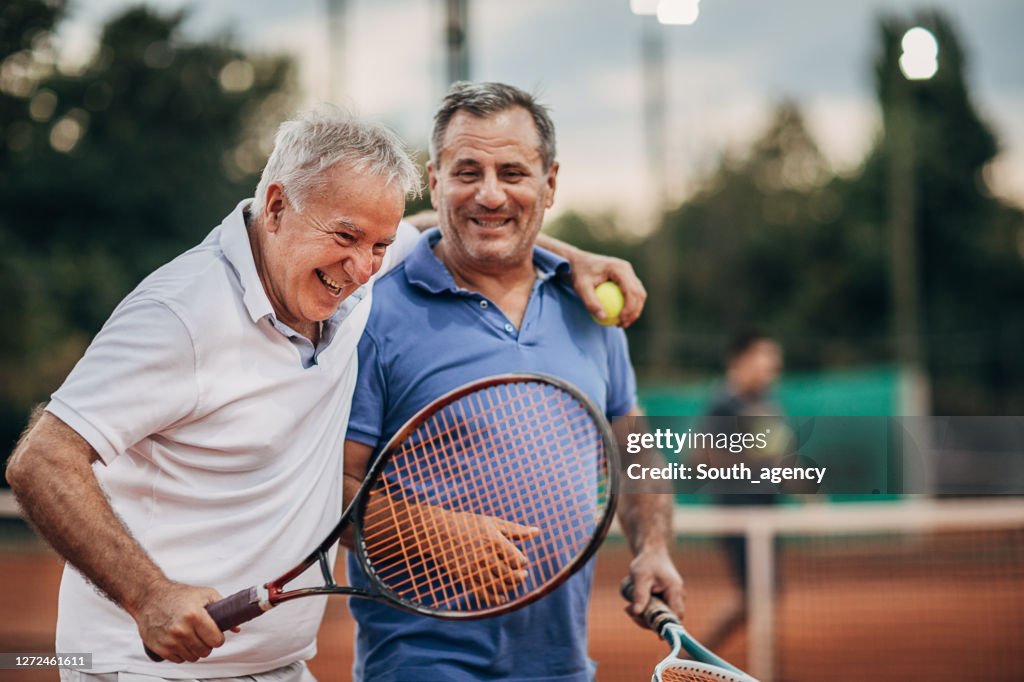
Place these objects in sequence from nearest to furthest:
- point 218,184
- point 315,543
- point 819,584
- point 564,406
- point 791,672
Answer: point 315,543
point 564,406
point 791,672
point 819,584
point 218,184

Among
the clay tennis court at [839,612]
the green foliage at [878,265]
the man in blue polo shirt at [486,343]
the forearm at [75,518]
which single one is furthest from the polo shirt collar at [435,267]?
the green foliage at [878,265]

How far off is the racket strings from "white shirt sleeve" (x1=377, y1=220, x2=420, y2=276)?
39 centimetres

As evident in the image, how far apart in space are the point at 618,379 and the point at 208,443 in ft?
3.10

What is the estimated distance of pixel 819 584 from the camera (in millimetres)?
8523

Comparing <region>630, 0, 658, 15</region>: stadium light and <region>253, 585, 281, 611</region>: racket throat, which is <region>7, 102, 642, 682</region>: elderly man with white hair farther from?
<region>630, 0, 658, 15</region>: stadium light

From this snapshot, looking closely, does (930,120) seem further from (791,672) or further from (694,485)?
(694,485)

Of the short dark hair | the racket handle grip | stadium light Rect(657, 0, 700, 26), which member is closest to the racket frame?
the racket handle grip

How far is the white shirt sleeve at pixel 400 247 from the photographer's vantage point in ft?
7.95

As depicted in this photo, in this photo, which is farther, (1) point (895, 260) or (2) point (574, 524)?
(1) point (895, 260)

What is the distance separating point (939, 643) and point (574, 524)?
18.4 feet

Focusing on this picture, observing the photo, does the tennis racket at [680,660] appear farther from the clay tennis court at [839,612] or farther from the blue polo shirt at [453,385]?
the clay tennis court at [839,612]

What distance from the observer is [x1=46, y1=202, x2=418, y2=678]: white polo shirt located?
1852mm

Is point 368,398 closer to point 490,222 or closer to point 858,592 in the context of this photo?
point 490,222

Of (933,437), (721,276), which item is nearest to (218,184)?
(933,437)
